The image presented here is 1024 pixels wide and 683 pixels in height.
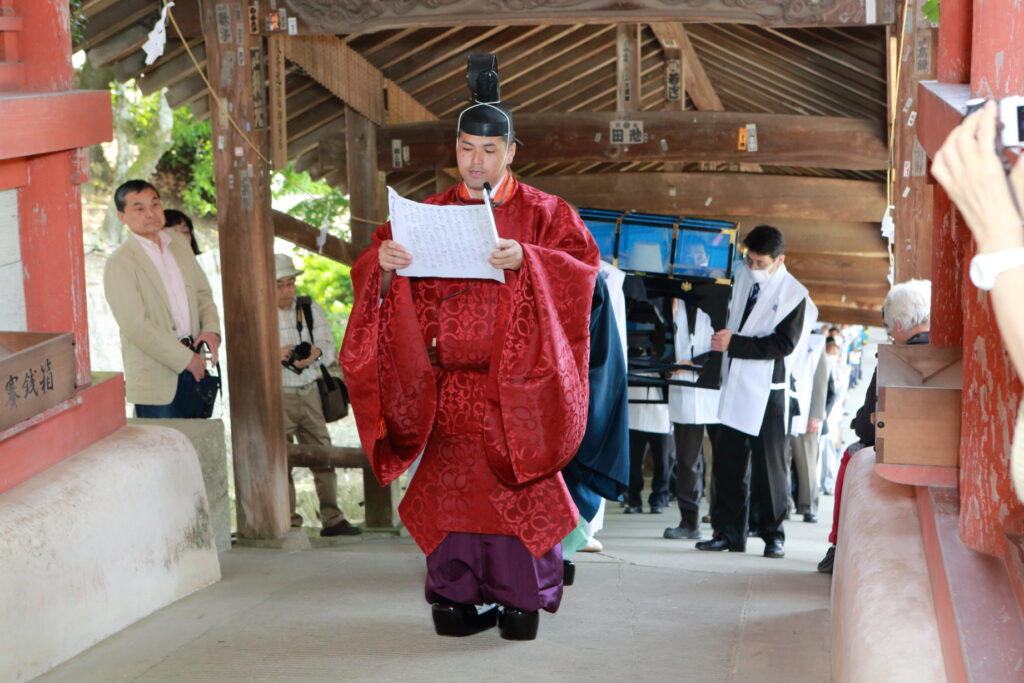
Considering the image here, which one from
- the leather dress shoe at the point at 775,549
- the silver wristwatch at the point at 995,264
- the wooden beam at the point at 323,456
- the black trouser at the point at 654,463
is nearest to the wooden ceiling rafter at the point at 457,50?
the wooden beam at the point at 323,456

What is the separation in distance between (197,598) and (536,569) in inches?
52.4

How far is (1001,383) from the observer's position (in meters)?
2.27

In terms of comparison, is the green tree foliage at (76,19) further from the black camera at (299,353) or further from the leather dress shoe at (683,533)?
the leather dress shoe at (683,533)

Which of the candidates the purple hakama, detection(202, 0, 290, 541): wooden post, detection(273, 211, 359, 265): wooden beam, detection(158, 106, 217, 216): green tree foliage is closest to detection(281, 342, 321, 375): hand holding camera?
detection(273, 211, 359, 265): wooden beam

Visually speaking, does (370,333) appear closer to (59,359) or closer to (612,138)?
(59,359)

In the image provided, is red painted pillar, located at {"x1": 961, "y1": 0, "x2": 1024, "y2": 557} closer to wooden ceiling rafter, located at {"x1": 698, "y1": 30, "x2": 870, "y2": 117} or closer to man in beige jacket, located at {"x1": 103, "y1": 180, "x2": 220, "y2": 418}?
man in beige jacket, located at {"x1": 103, "y1": 180, "x2": 220, "y2": 418}

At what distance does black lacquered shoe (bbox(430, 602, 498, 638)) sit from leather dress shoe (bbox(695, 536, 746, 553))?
249 centimetres

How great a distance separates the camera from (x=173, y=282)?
577 cm

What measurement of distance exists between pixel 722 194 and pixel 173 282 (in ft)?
18.5

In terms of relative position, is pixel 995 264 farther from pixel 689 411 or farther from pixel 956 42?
pixel 689 411

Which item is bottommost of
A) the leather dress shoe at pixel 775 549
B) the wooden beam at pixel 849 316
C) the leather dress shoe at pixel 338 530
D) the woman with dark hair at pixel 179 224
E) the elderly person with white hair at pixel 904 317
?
the leather dress shoe at pixel 338 530

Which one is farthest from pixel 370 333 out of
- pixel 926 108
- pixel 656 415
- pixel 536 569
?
pixel 656 415

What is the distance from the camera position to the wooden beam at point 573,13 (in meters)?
5.87

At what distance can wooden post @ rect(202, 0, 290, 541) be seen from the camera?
6055mm
